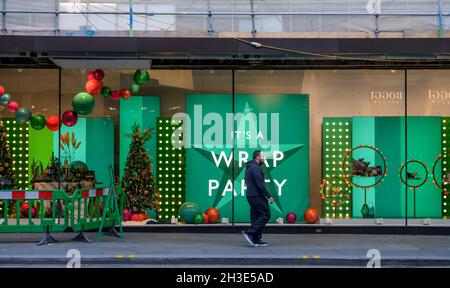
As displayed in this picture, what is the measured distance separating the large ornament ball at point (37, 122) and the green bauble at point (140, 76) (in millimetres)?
2240

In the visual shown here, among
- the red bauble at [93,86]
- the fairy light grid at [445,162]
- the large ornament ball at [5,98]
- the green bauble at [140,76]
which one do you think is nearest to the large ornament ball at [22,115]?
the large ornament ball at [5,98]

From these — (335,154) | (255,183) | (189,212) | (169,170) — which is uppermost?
(335,154)

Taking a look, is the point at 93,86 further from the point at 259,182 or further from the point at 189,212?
the point at 259,182

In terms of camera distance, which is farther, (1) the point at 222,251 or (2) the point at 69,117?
(2) the point at 69,117

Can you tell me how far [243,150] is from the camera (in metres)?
22.3

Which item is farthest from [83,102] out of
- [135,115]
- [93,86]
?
[135,115]

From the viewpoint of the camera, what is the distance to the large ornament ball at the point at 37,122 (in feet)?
70.6

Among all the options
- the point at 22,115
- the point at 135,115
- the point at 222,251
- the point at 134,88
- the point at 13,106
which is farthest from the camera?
the point at 135,115

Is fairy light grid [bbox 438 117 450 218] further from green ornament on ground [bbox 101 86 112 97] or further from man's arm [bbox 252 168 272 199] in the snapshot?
green ornament on ground [bbox 101 86 112 97]

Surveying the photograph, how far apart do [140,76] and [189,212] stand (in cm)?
323

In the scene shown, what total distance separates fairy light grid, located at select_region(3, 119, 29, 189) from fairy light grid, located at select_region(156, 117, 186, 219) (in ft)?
9.76

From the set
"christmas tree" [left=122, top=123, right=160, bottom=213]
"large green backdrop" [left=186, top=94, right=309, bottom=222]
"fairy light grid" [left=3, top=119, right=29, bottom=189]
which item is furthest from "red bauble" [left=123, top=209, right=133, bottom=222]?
"fairy light grid" [left=3, top=119, right=29, bottom=189]

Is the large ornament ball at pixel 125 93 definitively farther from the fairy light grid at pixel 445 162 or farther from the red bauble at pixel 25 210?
the fairy light grid at pixel 445 162

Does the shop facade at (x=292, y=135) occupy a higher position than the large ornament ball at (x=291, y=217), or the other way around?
the shop facade at (x=292, y=135)
